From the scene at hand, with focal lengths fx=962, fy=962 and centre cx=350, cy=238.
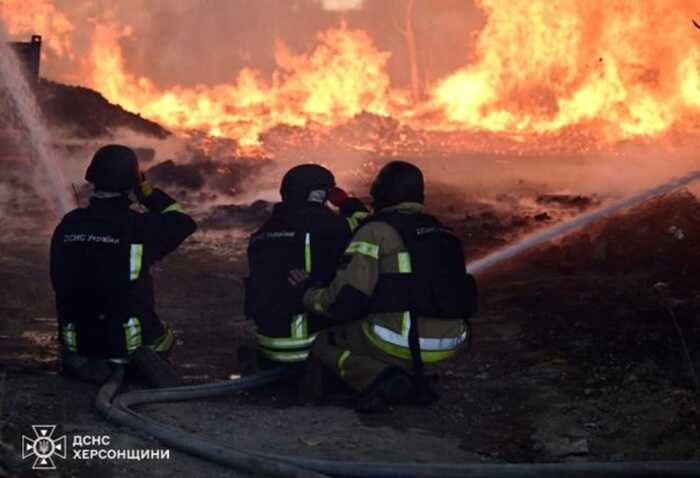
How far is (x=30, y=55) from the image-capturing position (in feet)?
90.3

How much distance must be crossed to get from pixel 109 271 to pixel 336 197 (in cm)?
177

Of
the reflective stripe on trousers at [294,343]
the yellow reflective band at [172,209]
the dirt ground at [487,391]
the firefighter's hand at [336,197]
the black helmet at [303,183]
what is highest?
the black helmet at [303,183]

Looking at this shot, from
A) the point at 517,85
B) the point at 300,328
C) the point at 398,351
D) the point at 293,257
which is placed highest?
the point at 517,85

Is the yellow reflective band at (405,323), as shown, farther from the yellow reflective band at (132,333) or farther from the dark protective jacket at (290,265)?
the yellow reflective band at (132,333)

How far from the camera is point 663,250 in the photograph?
472 inches

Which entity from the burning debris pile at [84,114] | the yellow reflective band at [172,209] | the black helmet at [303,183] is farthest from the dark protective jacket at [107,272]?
the burning debris pile at [84,114]

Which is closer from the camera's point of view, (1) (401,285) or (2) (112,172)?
(1) (401,285)

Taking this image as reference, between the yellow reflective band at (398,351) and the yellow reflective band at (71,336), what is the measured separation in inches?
82.0

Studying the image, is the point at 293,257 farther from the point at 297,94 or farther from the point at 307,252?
the point at 297,94

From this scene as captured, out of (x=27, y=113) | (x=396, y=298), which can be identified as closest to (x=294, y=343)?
(x=396, y=298)

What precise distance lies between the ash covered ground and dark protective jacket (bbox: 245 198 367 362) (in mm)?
435

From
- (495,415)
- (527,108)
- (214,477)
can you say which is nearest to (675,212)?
(527,108)

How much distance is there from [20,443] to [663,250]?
8.98 meters

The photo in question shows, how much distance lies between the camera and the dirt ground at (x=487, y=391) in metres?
5.62
